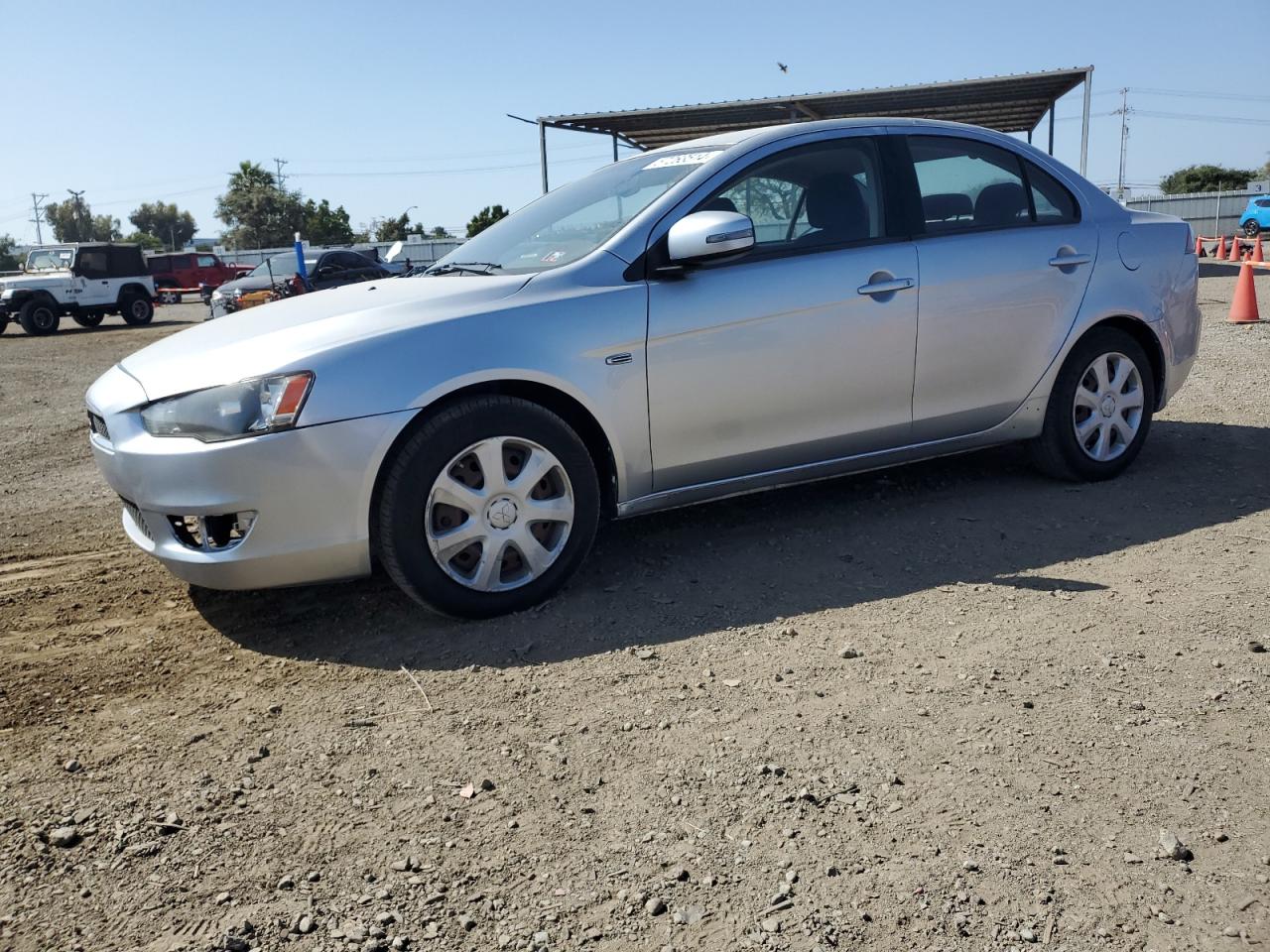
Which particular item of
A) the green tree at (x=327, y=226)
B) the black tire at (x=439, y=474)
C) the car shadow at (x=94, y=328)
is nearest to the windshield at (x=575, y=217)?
the black tire at (x=439, y=474)

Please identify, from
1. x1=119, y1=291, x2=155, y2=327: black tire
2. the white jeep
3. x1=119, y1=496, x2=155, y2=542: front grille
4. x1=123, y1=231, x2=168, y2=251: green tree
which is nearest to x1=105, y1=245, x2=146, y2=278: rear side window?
the white jeep

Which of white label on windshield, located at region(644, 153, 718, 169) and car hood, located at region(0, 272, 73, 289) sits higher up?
white label on windshield, located at region(644, 153, 718, 169)

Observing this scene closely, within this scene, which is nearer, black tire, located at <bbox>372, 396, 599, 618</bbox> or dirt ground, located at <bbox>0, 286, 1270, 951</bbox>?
dirt ground, located at <bbox>0, 286, 1270, 951</bbox>

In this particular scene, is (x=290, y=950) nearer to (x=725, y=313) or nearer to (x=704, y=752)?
(x=704, y=752)

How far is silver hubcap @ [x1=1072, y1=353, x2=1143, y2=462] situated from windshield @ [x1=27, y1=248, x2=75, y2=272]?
25.6 metres

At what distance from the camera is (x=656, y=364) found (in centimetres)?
396

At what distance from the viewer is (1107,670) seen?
3199 mm

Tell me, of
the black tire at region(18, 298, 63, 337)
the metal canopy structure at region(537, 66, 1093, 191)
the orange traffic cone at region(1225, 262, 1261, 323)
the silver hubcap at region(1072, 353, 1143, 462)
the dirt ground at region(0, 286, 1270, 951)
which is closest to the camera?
the dirt ground at region(0, 286, 1270, 951)

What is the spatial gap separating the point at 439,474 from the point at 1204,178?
73339mm

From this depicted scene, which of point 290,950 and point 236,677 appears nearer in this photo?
point 290,950

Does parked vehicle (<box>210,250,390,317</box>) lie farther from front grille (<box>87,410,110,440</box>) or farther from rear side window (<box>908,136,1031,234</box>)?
rear side window (<box>908,136,1031,234</box>)

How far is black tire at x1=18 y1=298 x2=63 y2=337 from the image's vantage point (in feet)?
77.8

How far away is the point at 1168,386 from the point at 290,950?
16.0ft

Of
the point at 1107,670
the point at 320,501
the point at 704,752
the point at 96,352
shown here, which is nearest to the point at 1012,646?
the point at 1107,670
